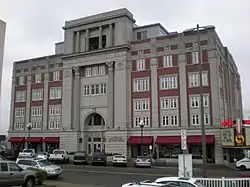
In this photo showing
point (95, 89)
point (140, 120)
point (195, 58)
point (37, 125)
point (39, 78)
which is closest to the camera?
point (195, 58)

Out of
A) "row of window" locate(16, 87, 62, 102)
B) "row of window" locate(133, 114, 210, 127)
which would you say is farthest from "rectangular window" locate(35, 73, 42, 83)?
"row of window" locate(133, 114, 210, 127)

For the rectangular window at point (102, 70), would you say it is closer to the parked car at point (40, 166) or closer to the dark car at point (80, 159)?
the dark car at point (80, 159)

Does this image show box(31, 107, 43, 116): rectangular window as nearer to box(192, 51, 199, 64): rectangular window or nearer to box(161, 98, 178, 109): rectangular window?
box(161, 98, 178, 109): rectangular window

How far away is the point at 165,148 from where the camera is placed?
4966 centimetres

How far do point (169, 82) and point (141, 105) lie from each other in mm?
5961

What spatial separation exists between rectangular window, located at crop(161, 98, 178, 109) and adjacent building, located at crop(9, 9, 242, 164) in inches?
6.2

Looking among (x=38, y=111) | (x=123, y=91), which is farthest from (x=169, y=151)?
(x=38, y=111)

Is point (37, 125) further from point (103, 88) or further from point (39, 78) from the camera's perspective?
point (103, 88)

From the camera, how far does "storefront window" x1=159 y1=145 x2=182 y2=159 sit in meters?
48.9

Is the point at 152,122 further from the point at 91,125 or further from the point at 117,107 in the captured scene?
the point at 91,125

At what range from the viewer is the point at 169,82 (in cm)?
5028

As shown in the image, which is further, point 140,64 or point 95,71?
point 95,71

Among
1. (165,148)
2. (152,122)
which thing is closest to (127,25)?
(152,122)

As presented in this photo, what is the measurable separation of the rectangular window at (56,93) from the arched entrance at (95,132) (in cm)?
825
